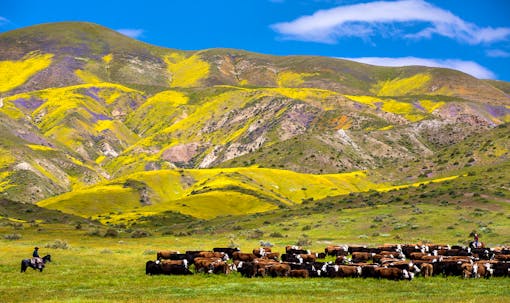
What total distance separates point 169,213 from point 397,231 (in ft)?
194

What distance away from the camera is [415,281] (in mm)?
35781

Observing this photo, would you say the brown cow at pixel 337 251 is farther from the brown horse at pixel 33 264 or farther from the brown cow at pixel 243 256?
the brown horse at pixel 33 264

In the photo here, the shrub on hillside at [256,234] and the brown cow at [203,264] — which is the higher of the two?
the shrub on hillside at [256,234]

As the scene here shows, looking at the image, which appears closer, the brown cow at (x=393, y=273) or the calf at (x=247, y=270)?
the brown cow at (x=393, y=273)

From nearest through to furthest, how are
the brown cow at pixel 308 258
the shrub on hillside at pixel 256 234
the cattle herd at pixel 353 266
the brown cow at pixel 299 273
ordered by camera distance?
the cattle herd at pixel 353 266
the brown cow at pixel 299 273
the brown cow at pixel 308 258
the shrub on hillside at pixel 256 234

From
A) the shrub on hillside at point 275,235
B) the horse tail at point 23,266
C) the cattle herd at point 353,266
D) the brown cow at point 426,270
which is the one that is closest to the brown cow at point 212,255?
the cattle herd at point 353,266

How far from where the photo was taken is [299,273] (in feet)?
127

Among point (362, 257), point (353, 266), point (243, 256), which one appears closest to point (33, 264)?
point (243, 256)

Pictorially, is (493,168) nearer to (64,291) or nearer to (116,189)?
(116,189)

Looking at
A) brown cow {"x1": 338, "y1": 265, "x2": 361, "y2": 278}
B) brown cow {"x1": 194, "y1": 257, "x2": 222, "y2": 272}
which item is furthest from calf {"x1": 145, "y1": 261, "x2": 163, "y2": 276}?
brown cow {"x1": 338, "y1": 265, "x2": 361, "y2": 278}

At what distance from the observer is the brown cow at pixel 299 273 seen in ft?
126

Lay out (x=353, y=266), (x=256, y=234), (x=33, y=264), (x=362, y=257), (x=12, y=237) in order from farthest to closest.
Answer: (x=256, y=234) < (x=12, y=237) < (x=362, y=257) < (x=33, y=264) < (x=353, y=266)

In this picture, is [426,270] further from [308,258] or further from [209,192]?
[209,192]

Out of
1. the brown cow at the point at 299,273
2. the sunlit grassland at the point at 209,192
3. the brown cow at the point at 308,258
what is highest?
the sunlit grassland at the point at 209,192
